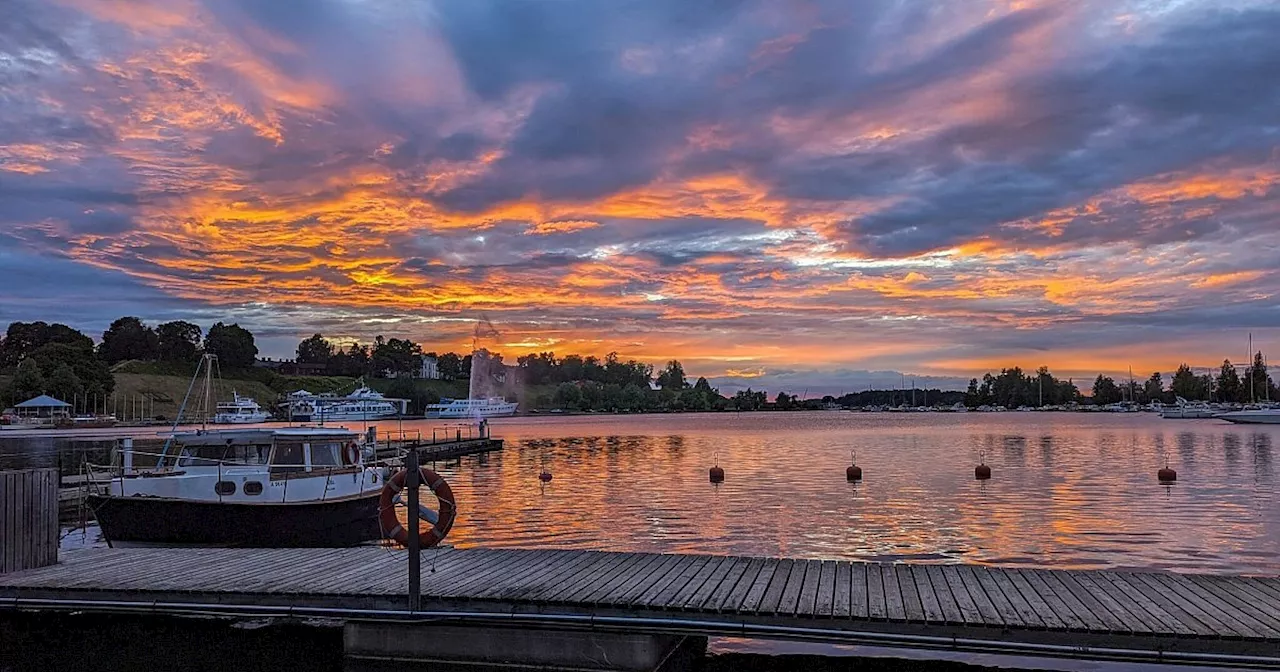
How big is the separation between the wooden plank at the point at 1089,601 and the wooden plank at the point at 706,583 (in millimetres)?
4233

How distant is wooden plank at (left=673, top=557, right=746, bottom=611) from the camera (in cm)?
1105

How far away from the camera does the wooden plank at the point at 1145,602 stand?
9.69 metres

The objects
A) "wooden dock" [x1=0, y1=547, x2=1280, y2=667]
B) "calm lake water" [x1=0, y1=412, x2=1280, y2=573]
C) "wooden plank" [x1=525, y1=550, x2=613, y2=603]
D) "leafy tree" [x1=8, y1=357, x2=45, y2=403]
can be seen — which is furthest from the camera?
"leafy tree" [x1=8, y1=357, x2=45, y2=403]

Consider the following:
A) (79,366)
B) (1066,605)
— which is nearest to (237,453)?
(1066,605)

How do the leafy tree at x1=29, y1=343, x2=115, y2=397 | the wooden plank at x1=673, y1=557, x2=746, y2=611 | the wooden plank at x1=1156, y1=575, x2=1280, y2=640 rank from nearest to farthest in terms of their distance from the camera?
the wooden plank at x1=1156, y1=575, x2=1280, y2=640, the wooden plank at x1=673, y1=557, x2=746, y2=611, the leafy tree at x1=29, y1=343, x2=115, y2=397

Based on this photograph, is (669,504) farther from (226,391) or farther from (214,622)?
(226,391)

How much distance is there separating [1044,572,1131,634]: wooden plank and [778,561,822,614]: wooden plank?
3.14m

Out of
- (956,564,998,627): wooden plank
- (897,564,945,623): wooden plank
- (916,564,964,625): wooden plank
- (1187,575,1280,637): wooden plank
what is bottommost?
(1187,575,1280,637): wooden plank

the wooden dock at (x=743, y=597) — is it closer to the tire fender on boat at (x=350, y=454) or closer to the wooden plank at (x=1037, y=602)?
the wooden plank at (x=1037, y=602)

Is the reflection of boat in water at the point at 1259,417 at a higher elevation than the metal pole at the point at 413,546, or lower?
lower

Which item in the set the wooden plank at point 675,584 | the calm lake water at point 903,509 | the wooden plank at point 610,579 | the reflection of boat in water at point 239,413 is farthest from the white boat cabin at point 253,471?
the reflection of boat in water at point 239,413

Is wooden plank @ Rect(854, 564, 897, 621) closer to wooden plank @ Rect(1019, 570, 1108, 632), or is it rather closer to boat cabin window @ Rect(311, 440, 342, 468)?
wooden plank @ Rect(1019, 570, 1108, 632)

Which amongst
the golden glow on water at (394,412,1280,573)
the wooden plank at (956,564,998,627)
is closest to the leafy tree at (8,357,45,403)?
the golden glow on water at (394,412,1280,573)

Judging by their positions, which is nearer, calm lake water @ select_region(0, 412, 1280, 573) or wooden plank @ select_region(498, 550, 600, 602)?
wooden plank @ select_region(498, 550, 600, 602)
